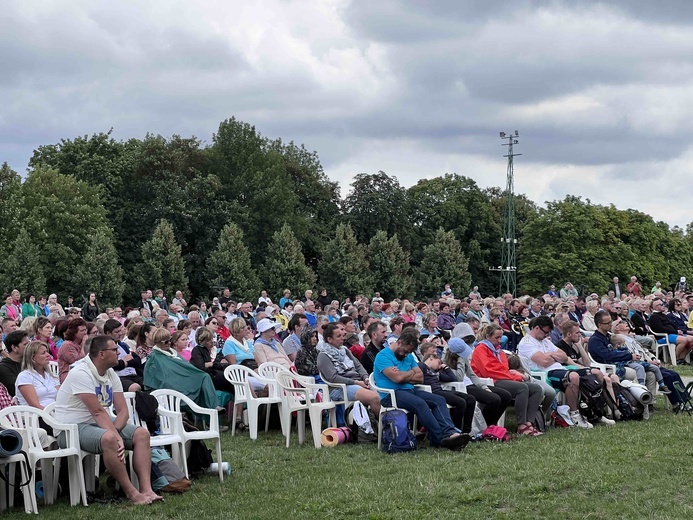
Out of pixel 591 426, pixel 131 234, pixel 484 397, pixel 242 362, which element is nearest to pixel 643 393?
pixel 591 426

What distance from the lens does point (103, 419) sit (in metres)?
6.50

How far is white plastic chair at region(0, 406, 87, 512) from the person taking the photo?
634cm

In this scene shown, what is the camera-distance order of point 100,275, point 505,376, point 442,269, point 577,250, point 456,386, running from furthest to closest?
1. point 577,250
2. point 442,269
3. point 100,275
4. point 505,376
5. point 456,386

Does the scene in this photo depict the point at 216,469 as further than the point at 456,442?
No

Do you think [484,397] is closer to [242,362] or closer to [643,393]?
[643,393]

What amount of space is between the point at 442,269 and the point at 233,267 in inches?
586

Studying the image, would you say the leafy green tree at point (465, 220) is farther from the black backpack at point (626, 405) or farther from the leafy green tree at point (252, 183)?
the black backpack at point (626, 405)

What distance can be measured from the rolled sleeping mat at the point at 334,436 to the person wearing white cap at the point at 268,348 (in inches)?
70.0

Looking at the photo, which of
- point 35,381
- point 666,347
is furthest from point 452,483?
point 666,347

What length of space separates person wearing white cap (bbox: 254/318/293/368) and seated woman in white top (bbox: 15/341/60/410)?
144 inches

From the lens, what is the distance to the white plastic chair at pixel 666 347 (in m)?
16.5

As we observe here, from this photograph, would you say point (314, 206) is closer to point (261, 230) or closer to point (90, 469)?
point (261, 230)

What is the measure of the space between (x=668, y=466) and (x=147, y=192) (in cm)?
4262

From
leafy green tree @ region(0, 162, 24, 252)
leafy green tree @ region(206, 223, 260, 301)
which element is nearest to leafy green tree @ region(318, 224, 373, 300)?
leafy green tree @ region(206, 223, 260, 301)
